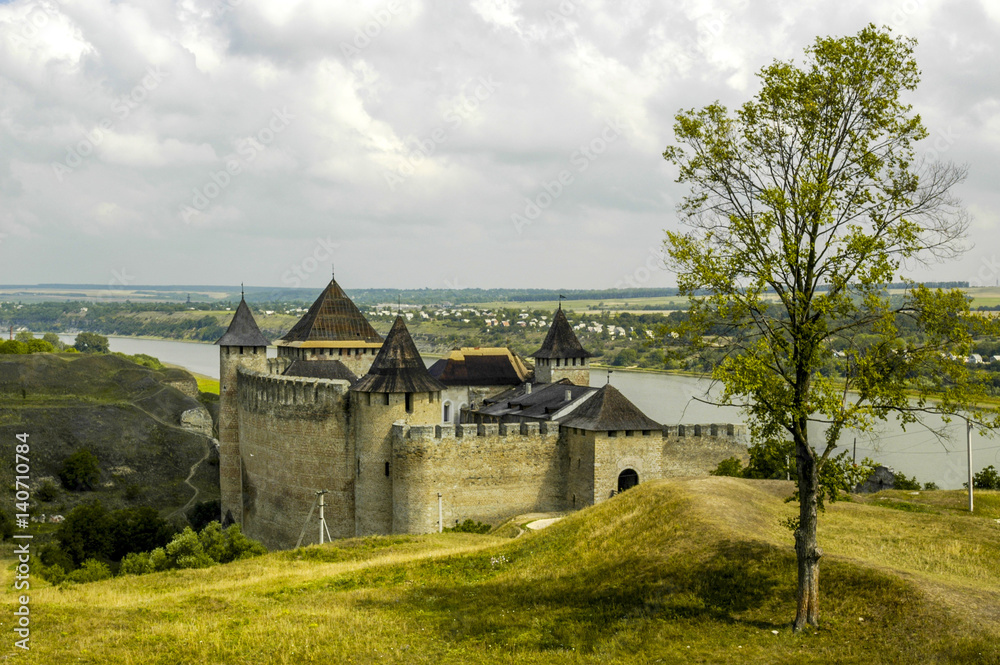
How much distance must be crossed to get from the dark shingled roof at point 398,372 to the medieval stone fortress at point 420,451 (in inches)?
1.2

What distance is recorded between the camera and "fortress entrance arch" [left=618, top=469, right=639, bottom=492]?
24406mm

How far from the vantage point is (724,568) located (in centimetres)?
1222

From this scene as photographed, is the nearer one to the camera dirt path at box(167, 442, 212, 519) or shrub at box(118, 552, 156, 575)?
shrub at box(118, 552, 156, 575)

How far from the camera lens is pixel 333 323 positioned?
3331 cm

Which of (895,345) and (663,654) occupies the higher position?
(895,345)

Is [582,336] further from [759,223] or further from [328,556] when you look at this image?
[759,223]

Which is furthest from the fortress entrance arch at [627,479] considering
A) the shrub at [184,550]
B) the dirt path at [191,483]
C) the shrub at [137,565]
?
the dirt path at [191,483]

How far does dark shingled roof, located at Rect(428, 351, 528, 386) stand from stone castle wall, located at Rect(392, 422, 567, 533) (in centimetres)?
1063

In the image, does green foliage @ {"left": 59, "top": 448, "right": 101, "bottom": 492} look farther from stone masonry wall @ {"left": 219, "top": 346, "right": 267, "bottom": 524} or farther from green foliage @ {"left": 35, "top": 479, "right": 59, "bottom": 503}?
stone masonry wall @ {"left": 219, "top": 346, "right": 267, "bottom": 524}

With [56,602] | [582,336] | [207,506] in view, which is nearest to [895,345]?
[56,602]

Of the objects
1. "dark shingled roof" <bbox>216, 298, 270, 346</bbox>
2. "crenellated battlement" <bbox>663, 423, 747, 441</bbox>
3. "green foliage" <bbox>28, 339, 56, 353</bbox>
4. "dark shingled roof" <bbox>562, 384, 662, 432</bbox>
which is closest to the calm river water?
"dark shingled roof" <bbox>562, 384, 662, 432</bbox>

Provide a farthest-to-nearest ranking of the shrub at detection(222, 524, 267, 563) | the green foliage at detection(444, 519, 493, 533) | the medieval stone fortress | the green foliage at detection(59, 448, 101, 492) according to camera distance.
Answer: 1. the green foliage at detection(59, 448, 101, 492)
2. the medieval stone fortress
3. the green foliage at detection(444, 519, 493, 533)
4. the shrub at detection(222, 524, 267, 563)

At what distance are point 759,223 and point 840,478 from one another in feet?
10.2

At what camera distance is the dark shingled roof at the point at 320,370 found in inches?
1198
